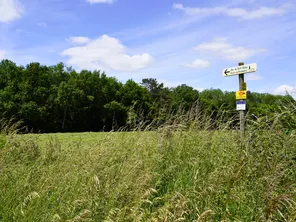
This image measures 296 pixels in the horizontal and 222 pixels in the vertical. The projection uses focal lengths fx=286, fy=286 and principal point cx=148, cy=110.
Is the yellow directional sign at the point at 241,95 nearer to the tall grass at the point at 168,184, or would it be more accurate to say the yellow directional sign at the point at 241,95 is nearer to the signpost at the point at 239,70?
the signpost at the point at 239,70

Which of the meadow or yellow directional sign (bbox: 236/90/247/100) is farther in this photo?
yellow directional sign (bbox: 236/90/247/100)

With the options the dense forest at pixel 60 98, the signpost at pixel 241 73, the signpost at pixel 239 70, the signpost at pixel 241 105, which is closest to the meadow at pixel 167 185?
the signpost at pixel 241 105

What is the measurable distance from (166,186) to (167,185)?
→ 24 mm

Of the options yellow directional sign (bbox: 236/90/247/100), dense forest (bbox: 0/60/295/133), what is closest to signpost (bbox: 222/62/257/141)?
yellow directional sign (bbox: 236/90/247/100)

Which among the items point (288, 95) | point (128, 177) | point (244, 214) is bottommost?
point (244, 214)

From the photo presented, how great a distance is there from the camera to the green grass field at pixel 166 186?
2648mm

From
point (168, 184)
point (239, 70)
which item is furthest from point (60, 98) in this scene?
point (168, 184)

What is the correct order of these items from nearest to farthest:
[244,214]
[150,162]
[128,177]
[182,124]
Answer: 1. [244,214]
2. [128,177]
3. [150,162]
4. [182,124]

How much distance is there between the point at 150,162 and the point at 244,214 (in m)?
1.54

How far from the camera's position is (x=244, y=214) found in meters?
2.72

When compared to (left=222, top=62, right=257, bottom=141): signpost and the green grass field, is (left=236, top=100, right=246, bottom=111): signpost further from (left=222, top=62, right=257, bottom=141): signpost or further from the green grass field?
the green grass field

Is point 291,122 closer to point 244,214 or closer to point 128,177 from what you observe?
point 244,214

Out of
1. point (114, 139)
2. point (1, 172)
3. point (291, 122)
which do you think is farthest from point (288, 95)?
point (1, 172)

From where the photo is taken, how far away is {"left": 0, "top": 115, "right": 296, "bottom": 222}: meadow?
2.65 metres
